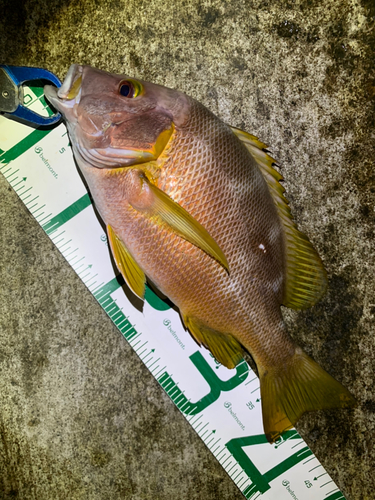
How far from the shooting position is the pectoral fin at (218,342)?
1354 millimetres

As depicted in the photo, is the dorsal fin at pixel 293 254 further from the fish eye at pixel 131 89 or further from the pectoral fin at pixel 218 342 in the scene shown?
the fish eye at pixel 131 89

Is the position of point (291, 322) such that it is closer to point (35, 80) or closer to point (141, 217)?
point (141, 217)

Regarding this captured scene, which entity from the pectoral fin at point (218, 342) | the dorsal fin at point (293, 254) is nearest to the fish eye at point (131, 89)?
the dorsal fin at point (293, 254)

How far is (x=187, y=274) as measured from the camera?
4.00 feet

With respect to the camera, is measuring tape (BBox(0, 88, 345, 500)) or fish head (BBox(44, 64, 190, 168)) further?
measuring tape (BBox(0, 88, 345, 500))

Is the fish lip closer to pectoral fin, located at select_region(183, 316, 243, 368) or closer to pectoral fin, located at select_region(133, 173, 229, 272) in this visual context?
pectoral fin, located at select_region(133, 173, 229, 272)

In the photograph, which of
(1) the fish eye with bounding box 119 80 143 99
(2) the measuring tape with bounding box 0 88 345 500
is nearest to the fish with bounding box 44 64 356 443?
(1) the fish eye with bounding box 119 80 143 99

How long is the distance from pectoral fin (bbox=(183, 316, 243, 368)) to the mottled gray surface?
1.19ft

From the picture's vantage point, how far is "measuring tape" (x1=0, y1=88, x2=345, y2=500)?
4.91ft

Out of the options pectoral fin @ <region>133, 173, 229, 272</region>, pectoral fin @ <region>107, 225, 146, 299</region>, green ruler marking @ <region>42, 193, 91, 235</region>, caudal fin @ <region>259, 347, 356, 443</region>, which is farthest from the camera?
green ruler marking @ <region>42, 193, 91, 235</region>

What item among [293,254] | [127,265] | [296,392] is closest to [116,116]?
[127,265]

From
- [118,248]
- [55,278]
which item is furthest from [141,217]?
[55,278]

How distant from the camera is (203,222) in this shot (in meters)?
1.17

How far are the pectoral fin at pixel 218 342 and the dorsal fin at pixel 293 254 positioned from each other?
0.29 m
